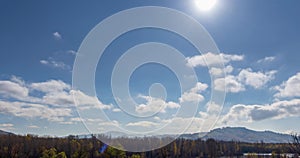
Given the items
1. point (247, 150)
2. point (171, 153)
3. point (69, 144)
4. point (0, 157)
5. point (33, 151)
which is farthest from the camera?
point (247, 150)

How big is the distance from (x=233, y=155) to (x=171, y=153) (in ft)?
165

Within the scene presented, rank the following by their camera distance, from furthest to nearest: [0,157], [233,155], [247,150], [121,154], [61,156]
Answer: [247,150] → [233,155] → [0,157] → [61,156] → [121,154]

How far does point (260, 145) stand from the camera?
7539 inches

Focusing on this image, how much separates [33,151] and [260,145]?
133 m

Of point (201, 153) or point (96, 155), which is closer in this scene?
point (96, 155)

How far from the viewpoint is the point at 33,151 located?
111 meters

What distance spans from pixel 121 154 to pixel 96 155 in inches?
926

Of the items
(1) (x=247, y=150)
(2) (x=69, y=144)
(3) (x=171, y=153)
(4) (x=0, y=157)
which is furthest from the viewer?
(1) (x=247, y=150)

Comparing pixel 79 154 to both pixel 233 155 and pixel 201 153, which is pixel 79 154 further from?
pixel 233 155

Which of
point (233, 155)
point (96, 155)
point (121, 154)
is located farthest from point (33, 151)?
point (233, 155)

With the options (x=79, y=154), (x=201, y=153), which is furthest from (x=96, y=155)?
(x=201, y=153)

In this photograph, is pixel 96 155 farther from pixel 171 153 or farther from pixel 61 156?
pixel 171 153

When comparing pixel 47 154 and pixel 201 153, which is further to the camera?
pixel 201 153

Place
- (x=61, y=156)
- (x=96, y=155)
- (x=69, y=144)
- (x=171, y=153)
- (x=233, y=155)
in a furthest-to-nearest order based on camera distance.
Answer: (x=233, y=155), (x=171, y=153), (x=69, y=144), (x=96, y=155), (x=61, y=156)
